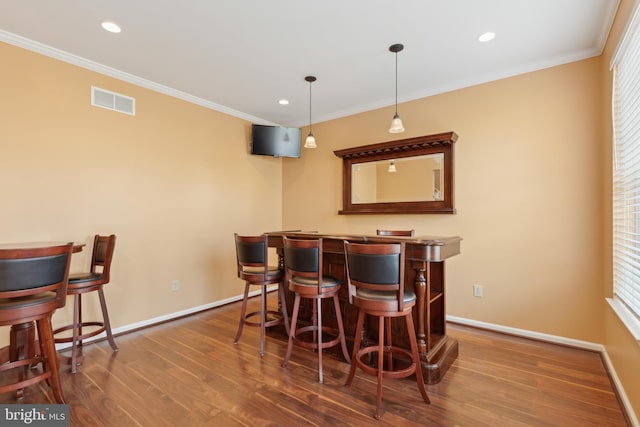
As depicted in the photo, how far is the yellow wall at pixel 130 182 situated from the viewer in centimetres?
262

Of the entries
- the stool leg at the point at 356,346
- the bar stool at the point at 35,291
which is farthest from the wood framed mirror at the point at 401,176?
the bar stool at the point at 35,291

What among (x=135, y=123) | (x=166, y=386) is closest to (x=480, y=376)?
(x=166, y=386)

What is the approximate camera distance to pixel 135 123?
334cm

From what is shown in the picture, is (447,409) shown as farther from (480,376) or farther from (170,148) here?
(170,148)

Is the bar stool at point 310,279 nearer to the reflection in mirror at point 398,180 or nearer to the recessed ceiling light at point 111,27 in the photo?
the reflection in mirror at point 398,180

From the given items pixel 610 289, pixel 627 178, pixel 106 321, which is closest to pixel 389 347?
pixel 610 289

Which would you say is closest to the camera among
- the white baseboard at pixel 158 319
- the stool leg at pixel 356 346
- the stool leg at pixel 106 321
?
the stool leg at pixel 356 346

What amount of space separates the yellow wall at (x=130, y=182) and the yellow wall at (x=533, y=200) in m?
2.57

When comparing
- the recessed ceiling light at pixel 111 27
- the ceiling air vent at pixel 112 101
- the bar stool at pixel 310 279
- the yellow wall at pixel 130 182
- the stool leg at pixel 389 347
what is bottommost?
the stool leg at pixel 389 347

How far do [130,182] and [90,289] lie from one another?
49.6 inches

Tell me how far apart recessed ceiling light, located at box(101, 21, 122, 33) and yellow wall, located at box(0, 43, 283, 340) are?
2.50 feet

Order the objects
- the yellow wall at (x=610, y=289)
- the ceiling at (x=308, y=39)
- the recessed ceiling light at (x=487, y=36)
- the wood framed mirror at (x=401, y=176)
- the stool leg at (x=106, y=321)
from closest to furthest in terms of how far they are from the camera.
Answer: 1. the yellow wall at (x=610, y=289)
2. the ceiling at (x=308, y=39)
3. the recessed ceiling light at (x=487, y=36)
4. the stool leg at (x=106, y=321)
5. the wood framed mirror at (x=401, y=176)

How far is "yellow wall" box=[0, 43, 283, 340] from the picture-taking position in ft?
8.59

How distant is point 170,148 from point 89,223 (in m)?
1.21
